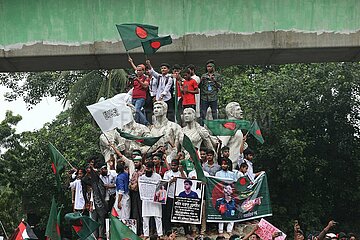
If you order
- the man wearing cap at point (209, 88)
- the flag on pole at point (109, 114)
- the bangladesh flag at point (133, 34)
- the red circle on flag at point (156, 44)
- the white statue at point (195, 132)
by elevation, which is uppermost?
the bangladesh flag at point (133, 34)

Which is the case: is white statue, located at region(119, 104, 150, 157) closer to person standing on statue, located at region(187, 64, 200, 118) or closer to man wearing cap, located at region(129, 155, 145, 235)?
person standing on statue, located at region(187, 64, 200, 118)

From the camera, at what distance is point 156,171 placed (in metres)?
15.6

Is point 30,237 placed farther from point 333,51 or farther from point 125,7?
point 333,51

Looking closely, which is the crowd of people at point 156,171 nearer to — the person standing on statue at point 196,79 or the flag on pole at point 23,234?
the person standing on statue at point 196,79

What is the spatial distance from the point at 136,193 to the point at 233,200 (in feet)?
5.03

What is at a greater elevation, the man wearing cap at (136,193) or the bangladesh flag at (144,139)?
the bangladesh flag at (144,139)

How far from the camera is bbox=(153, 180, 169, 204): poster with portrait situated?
1530 cm

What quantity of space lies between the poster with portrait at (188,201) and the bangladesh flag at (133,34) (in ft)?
11.9

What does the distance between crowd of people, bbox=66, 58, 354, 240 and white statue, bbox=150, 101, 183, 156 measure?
0.08 ft

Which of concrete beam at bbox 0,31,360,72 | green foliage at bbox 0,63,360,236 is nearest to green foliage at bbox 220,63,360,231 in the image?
green foliage at bbox 0,63,360,236

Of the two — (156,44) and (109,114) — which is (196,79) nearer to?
(156,44)

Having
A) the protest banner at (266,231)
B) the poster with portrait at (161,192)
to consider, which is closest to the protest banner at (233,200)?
the poster with portrait at (161,192)

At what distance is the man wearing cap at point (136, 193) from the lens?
51.0ft

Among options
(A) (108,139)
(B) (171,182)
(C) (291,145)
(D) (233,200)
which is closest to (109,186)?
(B) (171,182)
